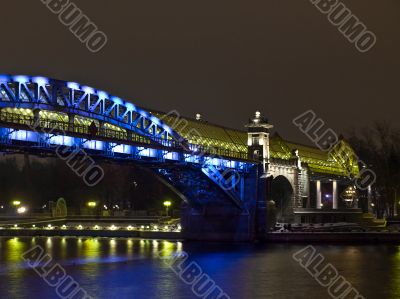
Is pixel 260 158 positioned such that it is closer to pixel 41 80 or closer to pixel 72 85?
pixel 72 85

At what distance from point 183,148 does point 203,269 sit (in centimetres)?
1872

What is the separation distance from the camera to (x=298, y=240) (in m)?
82.4

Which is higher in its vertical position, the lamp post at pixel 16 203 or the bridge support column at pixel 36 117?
the bridge support column at pixel 36 117

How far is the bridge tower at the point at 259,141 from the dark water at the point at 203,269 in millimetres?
12484

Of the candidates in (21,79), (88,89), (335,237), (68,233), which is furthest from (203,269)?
(68,233)

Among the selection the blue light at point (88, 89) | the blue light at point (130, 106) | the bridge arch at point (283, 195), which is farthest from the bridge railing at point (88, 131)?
the bridge arch at point (283, 195)

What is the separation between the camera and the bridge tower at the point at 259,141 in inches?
3531

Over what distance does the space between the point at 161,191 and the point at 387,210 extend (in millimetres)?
36841

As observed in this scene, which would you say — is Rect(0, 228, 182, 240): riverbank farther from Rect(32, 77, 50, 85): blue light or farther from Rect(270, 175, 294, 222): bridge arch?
Rect(32, 77, 50, 85): blue light

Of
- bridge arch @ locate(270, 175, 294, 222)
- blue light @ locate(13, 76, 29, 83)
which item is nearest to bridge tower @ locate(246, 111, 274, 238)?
bridge arch @ locate(270, 175, 294, 222)

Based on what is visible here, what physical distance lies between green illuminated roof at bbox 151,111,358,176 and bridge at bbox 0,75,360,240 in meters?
0.17

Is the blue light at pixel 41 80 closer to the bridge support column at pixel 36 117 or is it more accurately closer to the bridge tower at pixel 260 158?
the bridge support column at pixel 36 117

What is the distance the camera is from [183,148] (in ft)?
239

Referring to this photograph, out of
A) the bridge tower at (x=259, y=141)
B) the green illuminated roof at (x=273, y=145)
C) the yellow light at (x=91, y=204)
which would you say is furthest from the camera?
the yellow light at (x=91, y=204)
